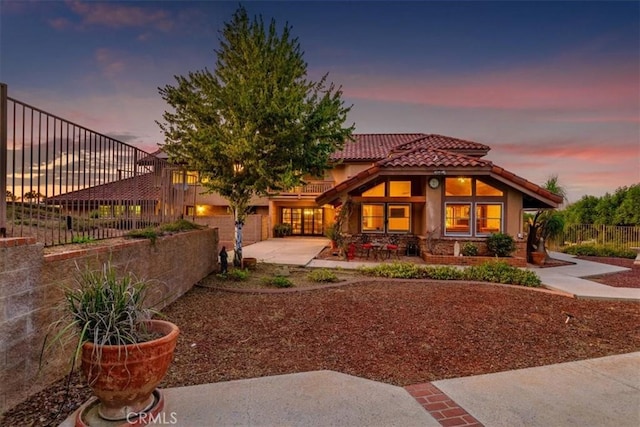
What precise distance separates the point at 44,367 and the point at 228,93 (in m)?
7.22

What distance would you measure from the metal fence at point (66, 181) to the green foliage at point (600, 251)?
19237mm

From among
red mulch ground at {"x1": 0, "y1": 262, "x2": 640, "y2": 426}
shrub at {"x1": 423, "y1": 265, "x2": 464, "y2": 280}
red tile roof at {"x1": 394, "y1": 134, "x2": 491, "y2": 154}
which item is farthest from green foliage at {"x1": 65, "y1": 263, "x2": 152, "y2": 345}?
red tile roof at {"x1": 394, "y1": 134, "x2": 491, "y2": 154}

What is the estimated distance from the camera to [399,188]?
603 inches

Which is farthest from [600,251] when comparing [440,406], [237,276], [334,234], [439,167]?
[440,406]

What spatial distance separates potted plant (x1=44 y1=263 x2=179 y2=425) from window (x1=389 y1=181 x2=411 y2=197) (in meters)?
13.2

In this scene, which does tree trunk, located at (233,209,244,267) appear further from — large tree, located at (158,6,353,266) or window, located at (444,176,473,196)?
window, located at (444,176,473,196)

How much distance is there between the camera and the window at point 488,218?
44.9 feet

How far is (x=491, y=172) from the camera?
42.5ft

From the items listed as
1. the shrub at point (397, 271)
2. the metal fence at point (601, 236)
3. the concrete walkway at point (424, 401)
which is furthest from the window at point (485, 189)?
the concrete walkway at point (424, 401)

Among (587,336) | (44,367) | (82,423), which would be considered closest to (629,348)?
(587,336)

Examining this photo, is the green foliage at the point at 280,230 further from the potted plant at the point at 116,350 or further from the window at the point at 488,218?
the potted plant at the point at 116,350

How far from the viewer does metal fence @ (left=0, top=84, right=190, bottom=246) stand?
361 centimetres

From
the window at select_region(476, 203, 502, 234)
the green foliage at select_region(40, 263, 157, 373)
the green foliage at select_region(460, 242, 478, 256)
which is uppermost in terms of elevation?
the window at select_region(476, 203, 502, 234)

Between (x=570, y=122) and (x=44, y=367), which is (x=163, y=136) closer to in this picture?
(x=44, y=367)
